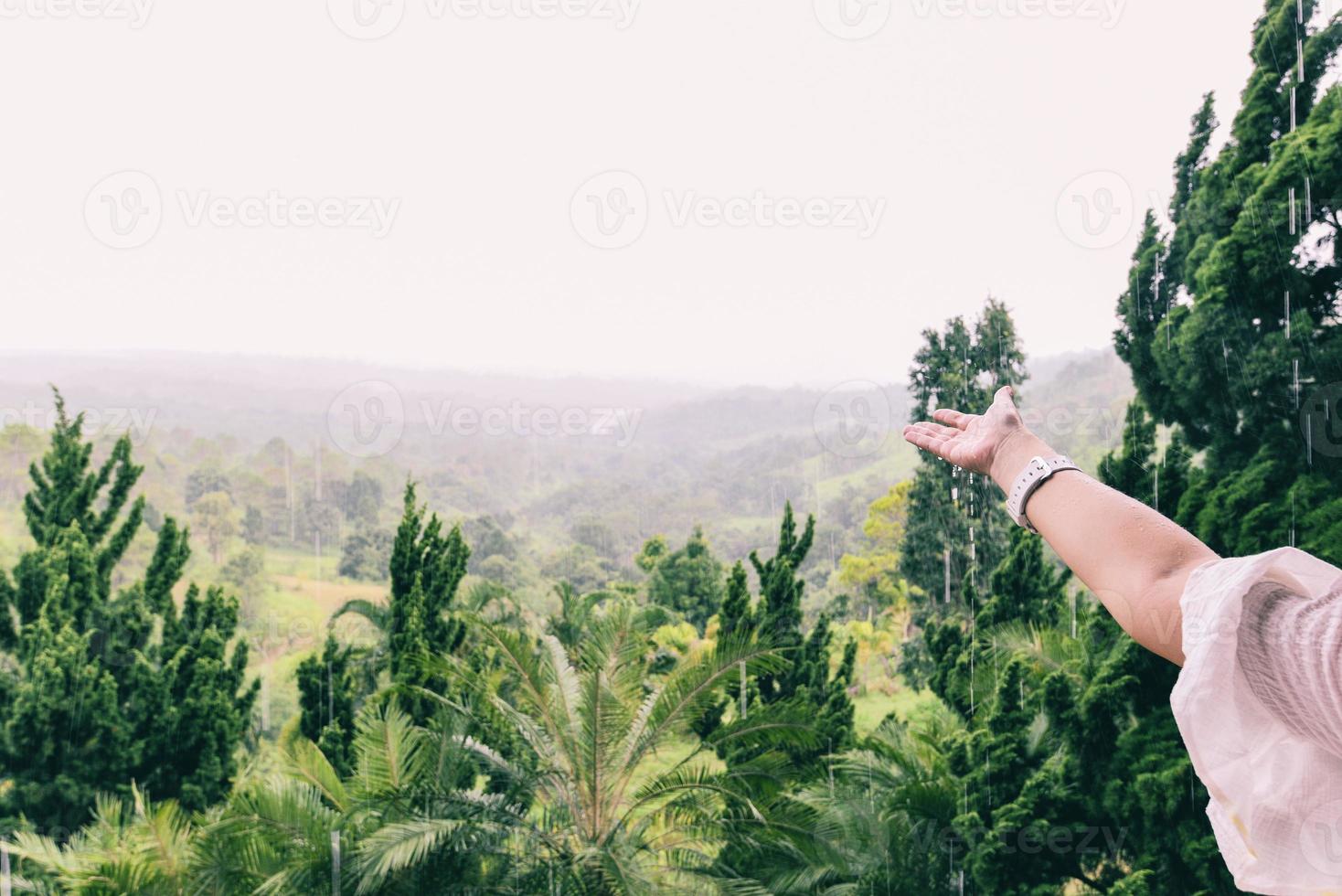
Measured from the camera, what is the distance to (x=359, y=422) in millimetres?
54219

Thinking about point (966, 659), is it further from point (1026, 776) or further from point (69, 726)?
point (69, 726)

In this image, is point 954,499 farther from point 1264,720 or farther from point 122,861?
point 1264,720

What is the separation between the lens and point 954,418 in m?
0.97

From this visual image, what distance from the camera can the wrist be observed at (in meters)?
0.75

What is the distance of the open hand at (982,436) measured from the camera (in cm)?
79

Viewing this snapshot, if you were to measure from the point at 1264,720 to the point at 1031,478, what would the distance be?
0.21 m

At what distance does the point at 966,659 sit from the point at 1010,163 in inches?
1807

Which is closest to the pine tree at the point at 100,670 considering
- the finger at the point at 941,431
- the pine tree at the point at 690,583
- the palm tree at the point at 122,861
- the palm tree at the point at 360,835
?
the palm tree at the point at 122,861

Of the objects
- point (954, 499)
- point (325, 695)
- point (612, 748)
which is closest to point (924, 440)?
point (612, 748)

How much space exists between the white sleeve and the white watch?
14cm

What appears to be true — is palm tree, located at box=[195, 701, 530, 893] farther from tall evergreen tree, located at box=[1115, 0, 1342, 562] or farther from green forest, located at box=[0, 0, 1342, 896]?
tall evergreen tree, located at box=[1115, 0, 1342, 562]

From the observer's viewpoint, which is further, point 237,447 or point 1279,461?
point 237,447

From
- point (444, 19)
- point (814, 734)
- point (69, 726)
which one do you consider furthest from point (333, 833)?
point (444, 19)

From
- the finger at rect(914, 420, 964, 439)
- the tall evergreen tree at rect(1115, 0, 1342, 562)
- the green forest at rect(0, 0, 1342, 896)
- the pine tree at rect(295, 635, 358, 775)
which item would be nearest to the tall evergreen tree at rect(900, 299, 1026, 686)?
the green forest at rect(0, 0, 1342, 896)
